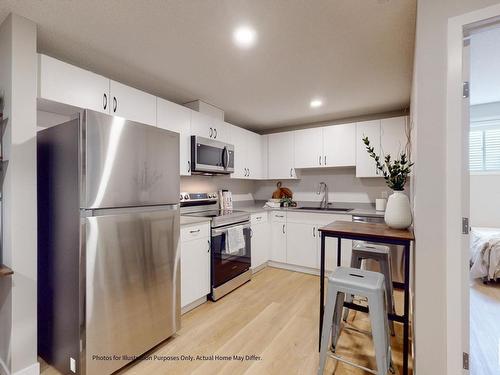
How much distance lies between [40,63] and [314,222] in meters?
3.23

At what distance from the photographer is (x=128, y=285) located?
1.72 metres

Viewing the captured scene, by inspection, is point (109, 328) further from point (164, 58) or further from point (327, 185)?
point (327, 185)

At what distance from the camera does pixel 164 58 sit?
2141 millimetres

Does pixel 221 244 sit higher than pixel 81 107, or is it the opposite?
pixel 81 107

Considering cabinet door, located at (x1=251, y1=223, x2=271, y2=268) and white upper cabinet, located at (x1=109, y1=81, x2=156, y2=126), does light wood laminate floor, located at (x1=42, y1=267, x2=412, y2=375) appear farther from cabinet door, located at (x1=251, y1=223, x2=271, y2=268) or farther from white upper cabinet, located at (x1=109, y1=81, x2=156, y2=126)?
white upper cabinet, located at (x1=109, y1=81, x2=156, y2=126)

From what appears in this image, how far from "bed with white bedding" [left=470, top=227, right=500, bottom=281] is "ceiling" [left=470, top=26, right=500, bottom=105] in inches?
76.1

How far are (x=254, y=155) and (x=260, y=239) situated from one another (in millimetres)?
1386

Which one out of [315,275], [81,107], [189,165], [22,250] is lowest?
[315,275]

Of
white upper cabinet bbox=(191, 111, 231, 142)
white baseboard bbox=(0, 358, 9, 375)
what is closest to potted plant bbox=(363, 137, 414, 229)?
white upper cabinet bbox=(191, 111, 231, 142)

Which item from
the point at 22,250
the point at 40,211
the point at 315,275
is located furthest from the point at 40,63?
the point at 315,275

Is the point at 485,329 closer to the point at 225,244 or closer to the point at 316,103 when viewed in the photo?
the point at 225,244

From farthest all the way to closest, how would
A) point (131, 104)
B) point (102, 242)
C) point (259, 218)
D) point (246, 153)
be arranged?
point (246, 153) < point (259, 218) < point (131, 104) < point (102, 242)

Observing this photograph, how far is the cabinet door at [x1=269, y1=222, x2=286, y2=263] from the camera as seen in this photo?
3789 mm

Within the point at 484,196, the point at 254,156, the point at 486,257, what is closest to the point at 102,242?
the point at 254,156
